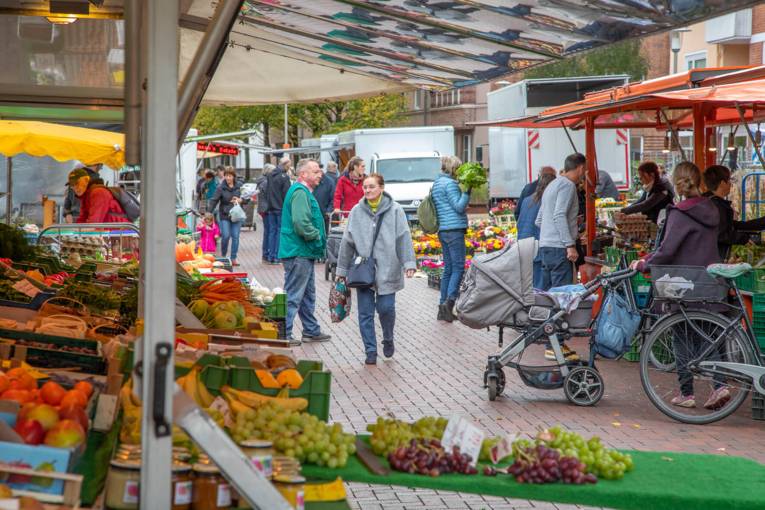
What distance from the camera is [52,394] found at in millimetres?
4312

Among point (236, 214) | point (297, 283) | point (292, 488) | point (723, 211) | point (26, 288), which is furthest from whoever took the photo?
point (236, 214)

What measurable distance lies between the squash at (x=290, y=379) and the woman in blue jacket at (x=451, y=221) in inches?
372

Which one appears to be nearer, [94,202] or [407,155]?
[94,202]

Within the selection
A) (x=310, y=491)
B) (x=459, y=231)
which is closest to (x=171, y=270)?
(x=310, y=491)

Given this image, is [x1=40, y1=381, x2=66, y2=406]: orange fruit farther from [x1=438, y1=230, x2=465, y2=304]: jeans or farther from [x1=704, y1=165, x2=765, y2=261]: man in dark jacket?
[x1=438, y1=230, x2=465, y2=304]: jeans

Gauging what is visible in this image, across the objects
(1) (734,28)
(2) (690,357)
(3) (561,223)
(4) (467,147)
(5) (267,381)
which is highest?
(1) (734,28)

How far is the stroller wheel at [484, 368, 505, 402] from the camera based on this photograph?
9445 millimetres

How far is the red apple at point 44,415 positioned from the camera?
3914mm

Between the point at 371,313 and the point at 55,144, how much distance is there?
686cm

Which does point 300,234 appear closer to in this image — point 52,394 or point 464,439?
point 52,394

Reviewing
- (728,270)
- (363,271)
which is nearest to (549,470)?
(728,270)

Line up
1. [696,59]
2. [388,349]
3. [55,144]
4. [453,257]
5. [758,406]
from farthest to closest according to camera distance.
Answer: [696,59] → [55,144] → [453,257] → [388,349] → [758,406]

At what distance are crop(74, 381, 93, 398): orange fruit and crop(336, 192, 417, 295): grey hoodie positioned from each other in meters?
6.76

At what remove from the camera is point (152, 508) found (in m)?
3.37
